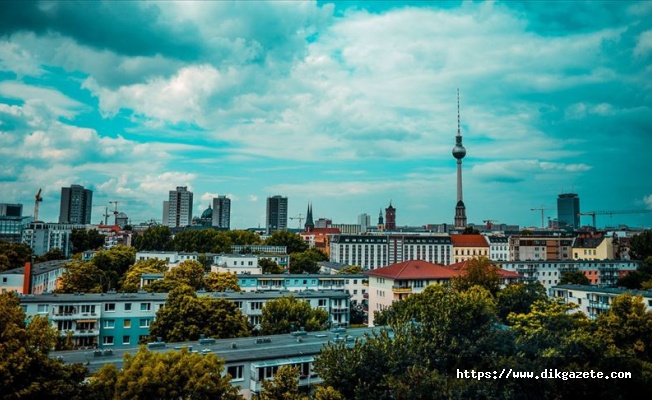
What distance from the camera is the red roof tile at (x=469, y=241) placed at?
161 metres

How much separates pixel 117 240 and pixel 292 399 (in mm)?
186766

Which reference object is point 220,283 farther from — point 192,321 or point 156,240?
point 156,240

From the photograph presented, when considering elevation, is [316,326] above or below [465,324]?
below

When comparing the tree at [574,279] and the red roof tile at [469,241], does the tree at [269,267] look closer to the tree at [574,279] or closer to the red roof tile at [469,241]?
the tree at [574,279]

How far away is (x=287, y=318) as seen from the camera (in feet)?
157

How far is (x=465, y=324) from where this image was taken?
31688 mm

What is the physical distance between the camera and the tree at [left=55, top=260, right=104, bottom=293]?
69000 mm

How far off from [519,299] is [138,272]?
2147 inches

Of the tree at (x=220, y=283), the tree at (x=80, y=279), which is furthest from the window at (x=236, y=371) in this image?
the tree at (x=80, y=279)

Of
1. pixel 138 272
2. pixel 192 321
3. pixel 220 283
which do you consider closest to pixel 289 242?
pixel 138 272

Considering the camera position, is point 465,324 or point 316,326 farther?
point 316,326

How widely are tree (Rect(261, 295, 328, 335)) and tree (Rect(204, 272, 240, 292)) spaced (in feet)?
62.3

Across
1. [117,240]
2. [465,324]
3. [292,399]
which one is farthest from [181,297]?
[117,240]

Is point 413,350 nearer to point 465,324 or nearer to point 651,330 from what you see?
point 465,324
